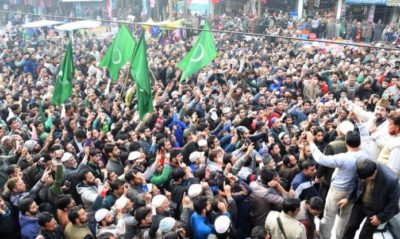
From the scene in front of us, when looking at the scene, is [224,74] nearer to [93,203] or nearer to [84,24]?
[93,203]

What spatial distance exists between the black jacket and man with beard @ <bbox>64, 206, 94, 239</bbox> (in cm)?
261

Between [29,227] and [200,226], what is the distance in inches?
66.2

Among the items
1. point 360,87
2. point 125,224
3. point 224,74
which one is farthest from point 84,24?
point 125,224

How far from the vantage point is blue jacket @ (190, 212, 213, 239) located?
4031mm

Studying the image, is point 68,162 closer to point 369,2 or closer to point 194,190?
point 194,190

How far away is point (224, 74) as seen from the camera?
10750mm

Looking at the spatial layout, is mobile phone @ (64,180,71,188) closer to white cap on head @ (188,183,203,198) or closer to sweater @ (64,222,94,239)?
sweater @ (64,222,94,239)

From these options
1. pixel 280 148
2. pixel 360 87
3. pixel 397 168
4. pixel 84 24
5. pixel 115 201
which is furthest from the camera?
pixel 84 24

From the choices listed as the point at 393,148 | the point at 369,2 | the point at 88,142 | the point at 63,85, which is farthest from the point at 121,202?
the point at 369,2

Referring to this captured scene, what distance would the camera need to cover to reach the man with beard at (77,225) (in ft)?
13.0

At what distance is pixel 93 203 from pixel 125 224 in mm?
693

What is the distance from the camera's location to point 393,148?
407cm

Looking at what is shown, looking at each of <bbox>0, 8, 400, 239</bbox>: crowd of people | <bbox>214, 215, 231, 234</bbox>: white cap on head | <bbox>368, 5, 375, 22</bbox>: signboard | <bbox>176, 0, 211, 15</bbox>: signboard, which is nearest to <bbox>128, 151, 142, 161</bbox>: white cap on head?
<bbox>0, 8, 400, 239</bbox>: crowd of people

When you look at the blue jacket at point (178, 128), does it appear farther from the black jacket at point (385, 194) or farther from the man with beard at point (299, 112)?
the black jacket at point (385, 194)
